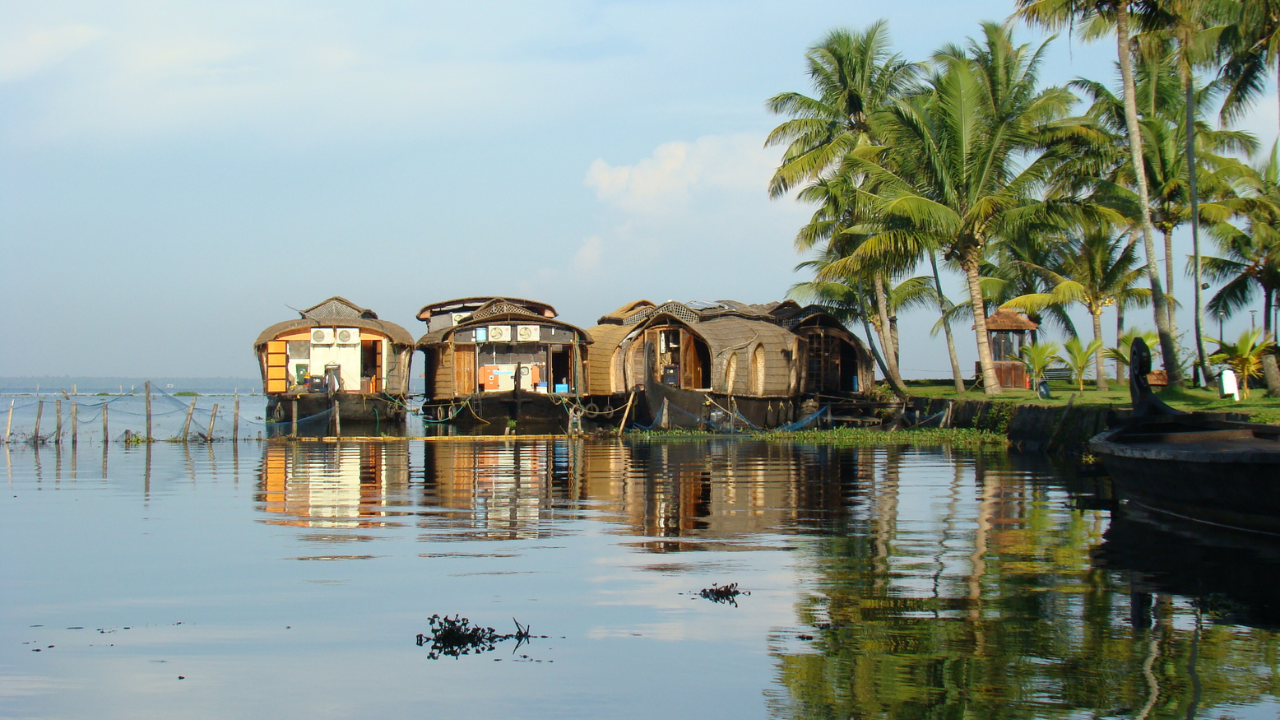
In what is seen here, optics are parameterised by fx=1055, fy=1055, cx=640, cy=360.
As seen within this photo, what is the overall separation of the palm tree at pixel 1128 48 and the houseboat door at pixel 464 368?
24558 millimetres

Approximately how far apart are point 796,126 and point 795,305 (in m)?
8.82

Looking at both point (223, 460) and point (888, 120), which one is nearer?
point (223, 460)

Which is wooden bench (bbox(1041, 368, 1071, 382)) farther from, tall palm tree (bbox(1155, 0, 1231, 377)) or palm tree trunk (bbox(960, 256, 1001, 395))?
tall palm tree (bbox(1155, 0, 1231, 377))

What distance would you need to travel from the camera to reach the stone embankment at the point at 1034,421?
19.7 metres

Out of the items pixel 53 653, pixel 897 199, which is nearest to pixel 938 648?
pixel 53 653

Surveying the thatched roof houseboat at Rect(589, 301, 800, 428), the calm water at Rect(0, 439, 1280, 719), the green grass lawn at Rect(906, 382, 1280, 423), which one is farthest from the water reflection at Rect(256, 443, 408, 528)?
the green grass lawn at Rect(906, 382, 1280, 423)

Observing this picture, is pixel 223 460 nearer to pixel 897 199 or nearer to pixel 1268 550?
pixel 897 199

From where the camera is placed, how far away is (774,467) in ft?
61.6

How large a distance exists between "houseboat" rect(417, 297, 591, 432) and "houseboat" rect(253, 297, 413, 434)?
1595mm

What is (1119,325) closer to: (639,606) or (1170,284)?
(1170,284)

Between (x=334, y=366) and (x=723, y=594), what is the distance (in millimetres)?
35013

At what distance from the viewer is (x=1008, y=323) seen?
31219 mm

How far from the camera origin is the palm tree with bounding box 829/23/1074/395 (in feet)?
85.7

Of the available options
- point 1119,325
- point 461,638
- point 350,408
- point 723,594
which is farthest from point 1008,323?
point 461,638
